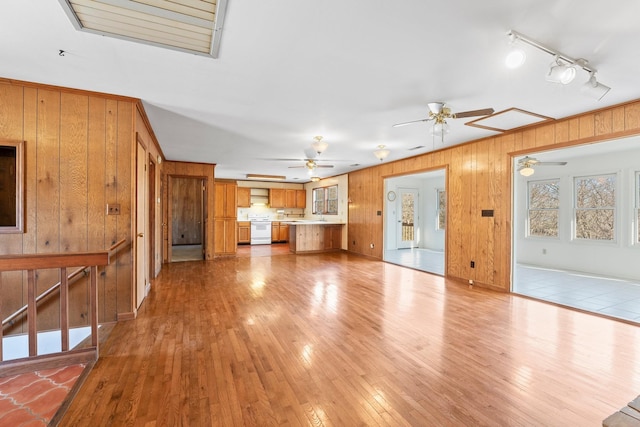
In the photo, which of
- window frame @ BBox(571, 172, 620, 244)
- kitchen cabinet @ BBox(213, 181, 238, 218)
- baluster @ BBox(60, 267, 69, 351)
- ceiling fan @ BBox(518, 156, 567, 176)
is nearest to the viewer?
baluster @ BBox(60, 267, 69, 351)

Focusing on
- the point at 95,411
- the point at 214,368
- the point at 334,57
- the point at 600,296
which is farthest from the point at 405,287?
the point at 95,411

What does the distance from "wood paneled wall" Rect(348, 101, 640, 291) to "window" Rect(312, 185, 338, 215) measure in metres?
3.76

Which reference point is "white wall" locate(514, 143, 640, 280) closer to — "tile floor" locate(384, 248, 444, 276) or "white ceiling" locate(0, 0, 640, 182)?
"tile floor" locate(384, 248, 444, 276)

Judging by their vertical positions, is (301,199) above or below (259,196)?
below

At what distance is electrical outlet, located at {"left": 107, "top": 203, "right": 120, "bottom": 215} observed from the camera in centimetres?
292

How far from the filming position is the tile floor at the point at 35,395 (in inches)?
64.8

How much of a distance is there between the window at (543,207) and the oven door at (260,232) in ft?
25.7

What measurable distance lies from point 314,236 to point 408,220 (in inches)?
129

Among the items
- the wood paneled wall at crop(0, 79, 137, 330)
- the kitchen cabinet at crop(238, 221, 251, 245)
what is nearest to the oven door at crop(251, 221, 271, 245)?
the kitchen cabinet at crop(238, 221, 251, 245)

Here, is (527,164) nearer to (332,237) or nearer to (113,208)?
(332,237)

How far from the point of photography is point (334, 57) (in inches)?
87.4

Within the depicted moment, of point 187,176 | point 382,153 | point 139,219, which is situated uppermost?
point 382,153

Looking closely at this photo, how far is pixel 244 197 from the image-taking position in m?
10.3

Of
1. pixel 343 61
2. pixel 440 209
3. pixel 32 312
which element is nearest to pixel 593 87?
pixel 343 61
